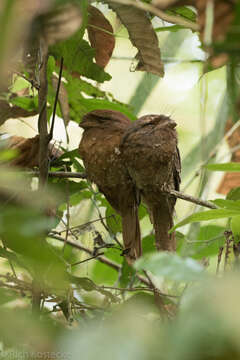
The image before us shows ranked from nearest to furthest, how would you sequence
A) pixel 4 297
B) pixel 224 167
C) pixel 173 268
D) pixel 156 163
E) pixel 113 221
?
pixel 173 268 < pixel 4 297 < pixel 224 167 < pixel 156 163 < pixel 113 221

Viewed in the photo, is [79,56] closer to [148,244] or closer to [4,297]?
[148,244]

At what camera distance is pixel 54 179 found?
179cm

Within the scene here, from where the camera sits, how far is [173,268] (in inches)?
14.7

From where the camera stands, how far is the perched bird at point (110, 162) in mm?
1916

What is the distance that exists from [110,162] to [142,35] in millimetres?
718

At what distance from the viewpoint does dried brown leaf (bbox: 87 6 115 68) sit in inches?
60.2

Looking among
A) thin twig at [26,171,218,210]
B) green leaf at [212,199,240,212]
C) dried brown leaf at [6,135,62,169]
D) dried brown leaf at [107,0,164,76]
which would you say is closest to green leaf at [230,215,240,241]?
green leaf at [212,199,240,212]

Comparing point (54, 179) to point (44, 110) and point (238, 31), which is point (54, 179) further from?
point (238, 31)

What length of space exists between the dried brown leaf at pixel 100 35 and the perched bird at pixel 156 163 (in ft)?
0.89

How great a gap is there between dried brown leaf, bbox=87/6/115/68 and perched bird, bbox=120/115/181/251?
10.6 inches

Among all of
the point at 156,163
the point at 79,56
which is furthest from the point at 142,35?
the point at 156,163

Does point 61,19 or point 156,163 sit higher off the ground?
point 61,19

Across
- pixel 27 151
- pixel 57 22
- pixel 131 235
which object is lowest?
pixel 131 235

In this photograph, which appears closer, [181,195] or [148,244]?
[181,195]
